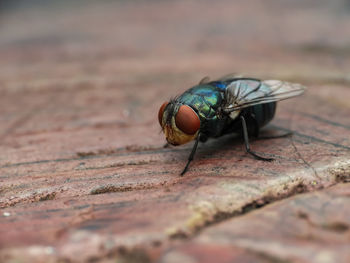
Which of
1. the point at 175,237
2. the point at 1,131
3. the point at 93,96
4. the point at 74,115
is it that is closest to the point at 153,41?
the point at 93,96

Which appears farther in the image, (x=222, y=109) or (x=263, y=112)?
(x=263, y=112)

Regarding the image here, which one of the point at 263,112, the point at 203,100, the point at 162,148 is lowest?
the point at 162,148

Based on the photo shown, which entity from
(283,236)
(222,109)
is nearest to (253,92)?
(222,109)

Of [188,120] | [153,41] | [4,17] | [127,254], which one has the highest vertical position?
[4,17]

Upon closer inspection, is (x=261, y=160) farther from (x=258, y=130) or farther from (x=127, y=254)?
(x=127, y=254)

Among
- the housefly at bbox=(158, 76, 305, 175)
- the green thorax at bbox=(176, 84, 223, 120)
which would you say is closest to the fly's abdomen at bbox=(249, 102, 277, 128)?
the housefly at bbox=(158, 76, 305, 175)

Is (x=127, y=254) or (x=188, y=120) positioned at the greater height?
(x=188, y=120)

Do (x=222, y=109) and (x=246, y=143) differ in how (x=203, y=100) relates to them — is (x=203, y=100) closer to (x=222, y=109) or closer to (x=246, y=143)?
(x=222, y=109)
